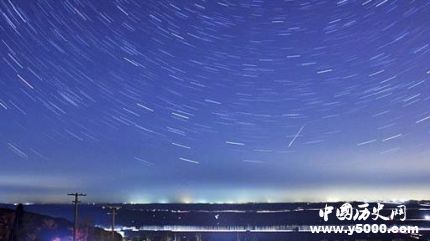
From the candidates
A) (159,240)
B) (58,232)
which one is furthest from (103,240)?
(159,240)

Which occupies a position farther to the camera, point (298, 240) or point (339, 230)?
point (298, 240)

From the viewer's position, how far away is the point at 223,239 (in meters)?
148

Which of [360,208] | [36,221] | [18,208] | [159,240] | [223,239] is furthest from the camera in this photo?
[223,239]

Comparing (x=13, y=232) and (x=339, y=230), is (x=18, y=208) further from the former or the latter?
(x=339, y=230)

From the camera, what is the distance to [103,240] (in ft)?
259

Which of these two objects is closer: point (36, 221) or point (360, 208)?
point (36, 221)

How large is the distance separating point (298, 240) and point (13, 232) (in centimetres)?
10591

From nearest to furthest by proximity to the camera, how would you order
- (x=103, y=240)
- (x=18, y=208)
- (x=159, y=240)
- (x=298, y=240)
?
(x=18, y=208) → (x=103, y=240) → (x=159, y=240) → (x=298, y=240)

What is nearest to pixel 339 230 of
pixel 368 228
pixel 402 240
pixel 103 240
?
pixel 368 228

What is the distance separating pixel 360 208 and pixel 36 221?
40.8 metres

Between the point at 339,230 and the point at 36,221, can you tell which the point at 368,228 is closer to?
the point at 339,230

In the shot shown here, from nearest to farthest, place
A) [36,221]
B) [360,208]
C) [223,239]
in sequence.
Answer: [36,221]
[360,208]
[223,239]

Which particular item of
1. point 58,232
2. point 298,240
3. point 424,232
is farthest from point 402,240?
point 58,232

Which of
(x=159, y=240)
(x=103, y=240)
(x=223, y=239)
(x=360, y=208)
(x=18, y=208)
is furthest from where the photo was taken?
(x=223, y=239)
